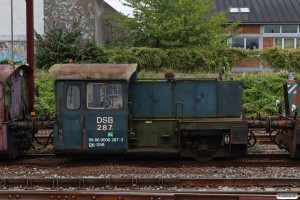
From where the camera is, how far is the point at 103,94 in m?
12.1

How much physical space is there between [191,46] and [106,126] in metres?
15.7

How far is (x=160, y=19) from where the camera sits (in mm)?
27531

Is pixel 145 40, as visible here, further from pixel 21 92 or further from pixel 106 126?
pixel 106 126

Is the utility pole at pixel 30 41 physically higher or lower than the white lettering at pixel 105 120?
higher

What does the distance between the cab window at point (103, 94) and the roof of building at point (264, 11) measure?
2722cm

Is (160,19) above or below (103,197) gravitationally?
above

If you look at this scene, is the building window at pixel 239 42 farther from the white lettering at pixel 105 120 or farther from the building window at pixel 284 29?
the white lettering at pixel 105 120

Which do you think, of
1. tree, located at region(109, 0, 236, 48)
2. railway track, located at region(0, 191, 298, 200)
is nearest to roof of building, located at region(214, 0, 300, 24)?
tree, located at region(109, 0, 236, 48)

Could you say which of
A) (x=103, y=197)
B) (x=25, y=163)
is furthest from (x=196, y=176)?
(x=25, y=163)

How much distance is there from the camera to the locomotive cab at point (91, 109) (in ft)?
39.5

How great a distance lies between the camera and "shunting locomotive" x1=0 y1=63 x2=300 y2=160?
475 inches

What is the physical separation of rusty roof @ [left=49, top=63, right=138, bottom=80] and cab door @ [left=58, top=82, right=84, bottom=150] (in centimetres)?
23

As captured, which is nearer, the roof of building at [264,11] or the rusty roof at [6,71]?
the rusty roof at [6,71]

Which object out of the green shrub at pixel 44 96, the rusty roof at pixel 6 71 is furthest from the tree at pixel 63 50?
the rusty roof at pixel 6 71
